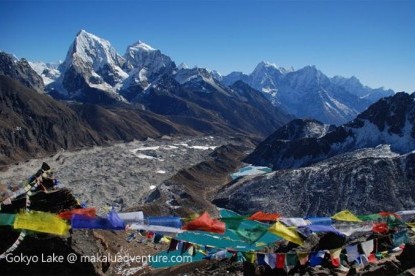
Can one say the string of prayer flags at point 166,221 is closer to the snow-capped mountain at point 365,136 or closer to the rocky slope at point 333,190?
the rocky slope at point 333,190

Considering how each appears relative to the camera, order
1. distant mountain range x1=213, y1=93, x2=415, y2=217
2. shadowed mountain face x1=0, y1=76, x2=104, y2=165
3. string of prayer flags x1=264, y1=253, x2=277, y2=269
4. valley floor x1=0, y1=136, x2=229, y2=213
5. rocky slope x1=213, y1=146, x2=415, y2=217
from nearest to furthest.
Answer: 1. string of prayer flags x1=264, y1=253, x2=277, y2=269
2. rocky slope x1=213, y1=146, x2=415, y2=217
3. distant mountain range x1=213, y1=93, x2=415, y2=217
4. valley floor x1=0, y1=136, x2=229, y2=213
5. shadowed mountain face x1=0, y1=76, x2=104, y2=165

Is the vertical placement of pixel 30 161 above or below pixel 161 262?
above

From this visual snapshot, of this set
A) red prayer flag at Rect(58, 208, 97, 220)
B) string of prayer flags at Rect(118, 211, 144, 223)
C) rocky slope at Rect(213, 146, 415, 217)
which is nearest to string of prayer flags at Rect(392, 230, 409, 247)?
string of prayer flags at Rect(118, 211, 144, 223)

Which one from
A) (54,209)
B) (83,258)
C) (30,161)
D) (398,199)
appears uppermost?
(30,161)

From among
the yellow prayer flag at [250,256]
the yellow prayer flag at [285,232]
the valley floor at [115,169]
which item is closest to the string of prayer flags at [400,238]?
the yellow prayer flag at [285,232]

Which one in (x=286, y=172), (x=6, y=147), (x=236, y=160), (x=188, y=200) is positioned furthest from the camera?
(x=236, y=160)

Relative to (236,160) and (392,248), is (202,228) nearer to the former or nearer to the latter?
(392,248)

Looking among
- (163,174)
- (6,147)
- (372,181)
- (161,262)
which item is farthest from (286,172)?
(6,147)

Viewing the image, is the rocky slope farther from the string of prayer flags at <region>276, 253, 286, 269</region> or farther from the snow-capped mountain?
the string of prayer flags at <region>276, 253, 286, 269</region>
